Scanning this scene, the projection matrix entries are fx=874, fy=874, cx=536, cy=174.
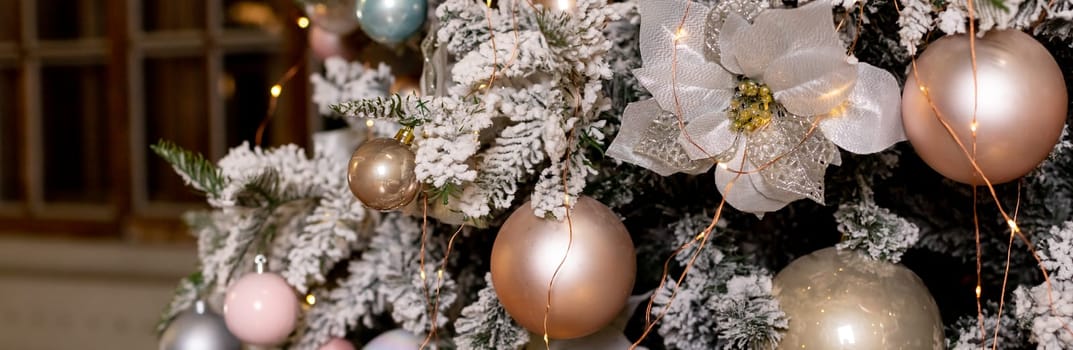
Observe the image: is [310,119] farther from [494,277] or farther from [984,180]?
[984,180]

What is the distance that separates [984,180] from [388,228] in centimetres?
38

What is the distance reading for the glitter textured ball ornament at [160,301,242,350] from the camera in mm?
664

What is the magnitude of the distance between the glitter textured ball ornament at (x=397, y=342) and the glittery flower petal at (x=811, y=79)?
0.95 ft

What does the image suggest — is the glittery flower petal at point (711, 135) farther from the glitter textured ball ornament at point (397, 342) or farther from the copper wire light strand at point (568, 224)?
the glitter textured ball ornament at point (397, 342)

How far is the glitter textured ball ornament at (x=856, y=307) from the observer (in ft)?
1.50

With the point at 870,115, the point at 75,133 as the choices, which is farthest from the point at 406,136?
the point at 75,133

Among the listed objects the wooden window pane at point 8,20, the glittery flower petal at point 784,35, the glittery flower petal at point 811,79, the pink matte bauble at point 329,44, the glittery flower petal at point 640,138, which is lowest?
the wooden window pane at point 8,20

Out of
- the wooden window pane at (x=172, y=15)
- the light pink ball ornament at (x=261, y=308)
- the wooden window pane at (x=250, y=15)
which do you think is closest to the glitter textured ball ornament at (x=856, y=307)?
the light pink ball ornament at (x=261, y=308)

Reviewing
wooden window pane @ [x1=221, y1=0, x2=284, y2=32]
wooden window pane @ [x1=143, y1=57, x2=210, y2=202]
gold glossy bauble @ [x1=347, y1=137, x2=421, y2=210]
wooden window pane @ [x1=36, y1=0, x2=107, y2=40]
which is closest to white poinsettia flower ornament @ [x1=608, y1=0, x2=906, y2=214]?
gold glossy bauble @ [x1=347, y1=137, x2=421, y2=210]

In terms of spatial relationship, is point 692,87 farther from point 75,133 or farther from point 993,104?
point 75,133

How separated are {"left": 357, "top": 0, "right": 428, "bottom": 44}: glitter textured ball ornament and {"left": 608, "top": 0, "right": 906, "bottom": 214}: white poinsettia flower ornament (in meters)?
0.19

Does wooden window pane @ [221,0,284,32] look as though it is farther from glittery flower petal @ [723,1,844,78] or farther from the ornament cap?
glittery flower petal @ [723,1,844,78]

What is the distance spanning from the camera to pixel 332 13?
66 centimetres

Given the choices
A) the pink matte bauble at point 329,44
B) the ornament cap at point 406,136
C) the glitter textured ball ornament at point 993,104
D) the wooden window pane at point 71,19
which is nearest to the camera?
the glitter textured ball ornament at point 993,104
